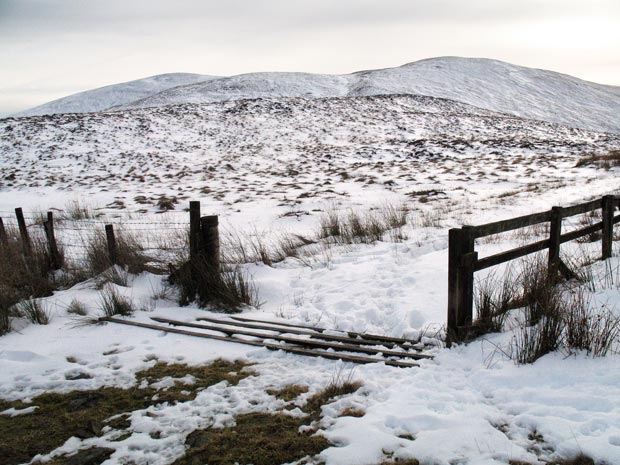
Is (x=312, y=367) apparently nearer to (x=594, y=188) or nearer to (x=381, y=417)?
(x=381, y=417)

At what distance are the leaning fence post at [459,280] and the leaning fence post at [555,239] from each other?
122 centimetres

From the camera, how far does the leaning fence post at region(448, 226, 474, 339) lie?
3939mm

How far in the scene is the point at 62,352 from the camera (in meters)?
4.52

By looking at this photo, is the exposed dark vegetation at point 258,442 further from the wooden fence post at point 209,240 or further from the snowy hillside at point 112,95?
the snowy hillside at point 112,95

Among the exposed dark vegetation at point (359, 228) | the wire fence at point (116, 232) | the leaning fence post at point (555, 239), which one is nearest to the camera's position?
the leaning fence post at point (555, 239)

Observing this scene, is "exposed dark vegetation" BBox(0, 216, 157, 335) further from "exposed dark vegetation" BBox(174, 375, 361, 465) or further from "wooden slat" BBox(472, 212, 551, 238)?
"wooden slat" BBox(472, 212, 551, 238)

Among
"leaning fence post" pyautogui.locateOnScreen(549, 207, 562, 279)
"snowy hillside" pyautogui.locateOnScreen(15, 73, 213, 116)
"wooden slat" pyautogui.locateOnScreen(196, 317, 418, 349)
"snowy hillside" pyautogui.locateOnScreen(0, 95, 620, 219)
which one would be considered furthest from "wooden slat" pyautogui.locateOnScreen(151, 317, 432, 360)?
"snowy hillside" pyautogui.locateOnScreen(15, 73, 213, 116)

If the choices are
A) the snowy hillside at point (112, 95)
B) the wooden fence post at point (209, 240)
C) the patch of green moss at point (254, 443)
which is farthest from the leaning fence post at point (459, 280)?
the snowy hillside at point (112, 95)

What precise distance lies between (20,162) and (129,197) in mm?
10834

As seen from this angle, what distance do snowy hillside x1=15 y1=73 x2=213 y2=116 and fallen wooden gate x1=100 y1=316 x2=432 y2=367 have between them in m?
55.5

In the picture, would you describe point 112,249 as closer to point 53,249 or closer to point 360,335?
point 53,249

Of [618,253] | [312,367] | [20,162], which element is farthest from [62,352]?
[20,162]

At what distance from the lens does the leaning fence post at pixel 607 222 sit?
560cm

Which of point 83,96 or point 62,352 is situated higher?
point 83,96
